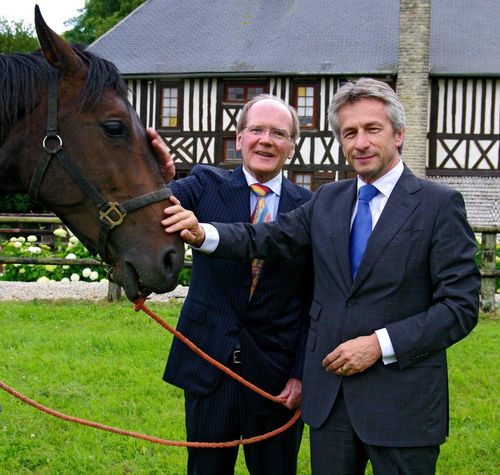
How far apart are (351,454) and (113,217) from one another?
3.95 feet

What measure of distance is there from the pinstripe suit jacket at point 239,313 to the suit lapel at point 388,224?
19.4 inches

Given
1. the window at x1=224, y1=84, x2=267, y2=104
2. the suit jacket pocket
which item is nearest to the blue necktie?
the suit jacket pocket

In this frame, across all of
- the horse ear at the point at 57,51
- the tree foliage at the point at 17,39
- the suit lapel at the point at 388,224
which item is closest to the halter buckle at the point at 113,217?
the horse ear at the point at 57,51

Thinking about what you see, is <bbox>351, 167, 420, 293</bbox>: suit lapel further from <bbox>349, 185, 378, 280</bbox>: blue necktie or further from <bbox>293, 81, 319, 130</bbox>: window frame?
<bbox>293, 81, 319, 130</bbox>: window frame

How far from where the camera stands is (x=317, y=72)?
1870 cm

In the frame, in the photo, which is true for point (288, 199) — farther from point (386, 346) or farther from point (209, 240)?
point (386, 346)

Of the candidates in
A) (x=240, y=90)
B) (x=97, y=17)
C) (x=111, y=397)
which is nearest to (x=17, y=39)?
(x=97, y=17)

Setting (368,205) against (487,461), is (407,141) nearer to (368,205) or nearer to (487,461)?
(487,461)

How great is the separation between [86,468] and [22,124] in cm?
246

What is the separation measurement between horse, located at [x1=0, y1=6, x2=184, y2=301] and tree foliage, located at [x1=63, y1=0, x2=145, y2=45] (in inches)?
1267

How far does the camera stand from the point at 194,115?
19.2 m

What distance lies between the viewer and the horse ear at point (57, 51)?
6.80 ft

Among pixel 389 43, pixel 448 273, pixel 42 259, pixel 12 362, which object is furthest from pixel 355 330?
pixel 389 43

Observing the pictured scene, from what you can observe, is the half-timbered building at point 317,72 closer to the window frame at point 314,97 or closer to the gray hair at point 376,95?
the window frame at point 314,97
